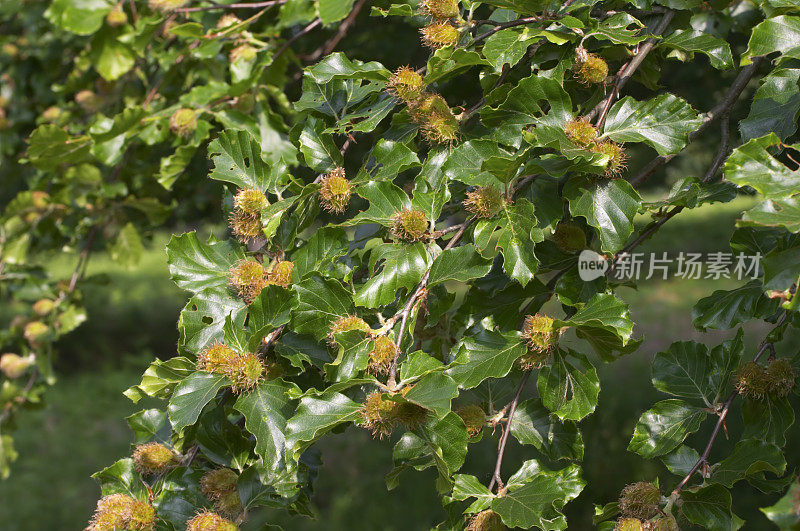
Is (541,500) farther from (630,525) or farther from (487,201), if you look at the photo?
(487,201)

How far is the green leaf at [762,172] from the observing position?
819 mm

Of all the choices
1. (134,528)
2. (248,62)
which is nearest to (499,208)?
(134,528)

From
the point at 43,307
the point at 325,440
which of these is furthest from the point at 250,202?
the point at 325,440

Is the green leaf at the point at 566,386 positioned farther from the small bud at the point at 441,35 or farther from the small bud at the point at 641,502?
the small bud at the point at 441,35

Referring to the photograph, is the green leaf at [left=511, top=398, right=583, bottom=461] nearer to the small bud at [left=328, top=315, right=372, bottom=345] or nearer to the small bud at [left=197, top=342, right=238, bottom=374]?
the small bud at [left=328, top=315, right=372, bottom=345]

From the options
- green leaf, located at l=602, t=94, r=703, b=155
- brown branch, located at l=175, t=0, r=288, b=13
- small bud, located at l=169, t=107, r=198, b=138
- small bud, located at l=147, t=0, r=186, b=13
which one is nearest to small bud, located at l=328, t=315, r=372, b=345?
green leaf, located at l=602, t=94, r=703, b=155

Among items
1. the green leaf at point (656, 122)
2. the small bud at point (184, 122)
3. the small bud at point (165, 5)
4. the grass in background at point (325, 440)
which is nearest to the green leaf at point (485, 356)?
the green leaf at point (656, 122)

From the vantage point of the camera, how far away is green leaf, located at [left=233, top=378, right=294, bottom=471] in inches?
38.3

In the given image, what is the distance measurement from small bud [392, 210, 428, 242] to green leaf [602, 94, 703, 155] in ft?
0.99

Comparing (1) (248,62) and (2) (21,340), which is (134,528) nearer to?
(1) (248,62)

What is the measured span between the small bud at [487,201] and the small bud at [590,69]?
0.25 m

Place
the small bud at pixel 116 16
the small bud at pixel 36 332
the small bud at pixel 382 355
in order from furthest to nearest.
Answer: the small bud at pixel 36 332 → the small bud at pixel 116 16 → the small bud at pixel 382 355

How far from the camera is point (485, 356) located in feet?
3.23

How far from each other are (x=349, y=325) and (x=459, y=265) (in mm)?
166
